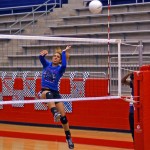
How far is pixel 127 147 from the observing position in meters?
9.58

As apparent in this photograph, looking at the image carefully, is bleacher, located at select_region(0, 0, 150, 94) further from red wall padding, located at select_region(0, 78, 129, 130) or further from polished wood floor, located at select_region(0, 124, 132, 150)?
polished wood floor, located at select_region(0, 124, 132, 150)

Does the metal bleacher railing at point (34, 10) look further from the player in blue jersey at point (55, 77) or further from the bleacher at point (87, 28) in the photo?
the player in blue jersey at point (55, 77)

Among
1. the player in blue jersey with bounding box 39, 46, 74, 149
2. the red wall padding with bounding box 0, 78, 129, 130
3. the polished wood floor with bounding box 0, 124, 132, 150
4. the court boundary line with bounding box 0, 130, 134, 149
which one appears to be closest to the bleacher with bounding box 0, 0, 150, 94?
the red wall padding with bounding box 0, 78, 129, 130

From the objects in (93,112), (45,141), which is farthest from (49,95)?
(93,112)

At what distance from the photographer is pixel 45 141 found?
10.5m

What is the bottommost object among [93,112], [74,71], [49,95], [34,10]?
[93,112]

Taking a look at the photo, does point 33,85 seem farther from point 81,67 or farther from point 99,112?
point 99,112

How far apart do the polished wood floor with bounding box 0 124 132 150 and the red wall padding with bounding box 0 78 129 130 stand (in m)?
0.36

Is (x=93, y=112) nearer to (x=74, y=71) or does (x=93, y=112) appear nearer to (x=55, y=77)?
(x=74, y=71)

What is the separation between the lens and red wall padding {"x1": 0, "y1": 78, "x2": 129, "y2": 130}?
12.2 meters

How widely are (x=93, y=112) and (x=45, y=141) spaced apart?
8.15 ft

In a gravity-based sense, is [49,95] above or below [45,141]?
above

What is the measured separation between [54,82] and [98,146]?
1983 mm

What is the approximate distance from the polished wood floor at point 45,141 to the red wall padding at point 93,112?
0.36 meters
